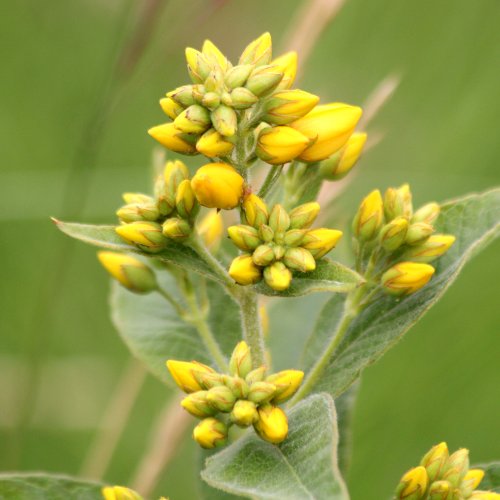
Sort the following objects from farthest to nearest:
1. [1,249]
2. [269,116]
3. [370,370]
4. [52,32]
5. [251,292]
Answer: [52,32]
[1,249]
[370,370]
[251,292]
[269,116]

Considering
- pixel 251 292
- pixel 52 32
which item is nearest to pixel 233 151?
pixel 251 292

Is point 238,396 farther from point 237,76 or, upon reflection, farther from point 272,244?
point 237,76

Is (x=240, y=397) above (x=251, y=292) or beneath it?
beneath

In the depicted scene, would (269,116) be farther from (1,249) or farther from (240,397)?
(1,249)

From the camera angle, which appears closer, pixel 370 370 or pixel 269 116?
pixel 269 116

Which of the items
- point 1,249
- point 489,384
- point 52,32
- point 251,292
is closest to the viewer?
point 251,292

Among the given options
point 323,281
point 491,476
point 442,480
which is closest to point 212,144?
point 323,281

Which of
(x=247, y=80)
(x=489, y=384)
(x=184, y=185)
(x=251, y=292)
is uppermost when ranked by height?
(x=247, y=80)
